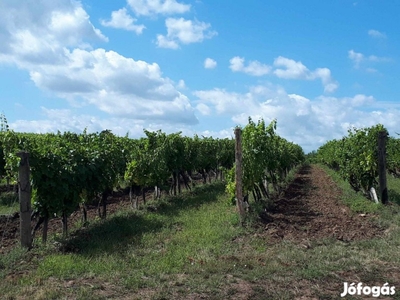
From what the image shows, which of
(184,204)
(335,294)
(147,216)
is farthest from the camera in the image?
(184,204)

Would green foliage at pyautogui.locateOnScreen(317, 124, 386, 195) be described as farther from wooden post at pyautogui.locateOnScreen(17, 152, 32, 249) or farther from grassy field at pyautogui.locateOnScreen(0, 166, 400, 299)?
wooden post at pyautogui.locateOnScreen(17, 152, 32, 249)

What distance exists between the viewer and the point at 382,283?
6234 mm

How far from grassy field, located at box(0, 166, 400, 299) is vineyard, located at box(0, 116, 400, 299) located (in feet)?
0.06

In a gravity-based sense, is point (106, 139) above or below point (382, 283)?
above

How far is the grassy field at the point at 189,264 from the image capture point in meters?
5.80

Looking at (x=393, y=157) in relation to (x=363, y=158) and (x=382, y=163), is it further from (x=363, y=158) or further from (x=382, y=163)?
(x=382, y=163)

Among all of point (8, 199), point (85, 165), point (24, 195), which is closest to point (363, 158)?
point (85, 165)

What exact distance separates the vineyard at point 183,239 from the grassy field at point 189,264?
2 centimetres

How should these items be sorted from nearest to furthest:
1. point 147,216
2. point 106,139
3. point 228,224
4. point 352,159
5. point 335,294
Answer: point 335,294 < point 228,224 < point 147,216 < point 106,139 < point 352,159

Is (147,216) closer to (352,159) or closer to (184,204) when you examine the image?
(184,204)

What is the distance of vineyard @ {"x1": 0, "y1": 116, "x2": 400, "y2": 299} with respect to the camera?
6.05 m

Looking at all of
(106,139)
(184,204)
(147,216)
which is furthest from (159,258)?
(106,139)

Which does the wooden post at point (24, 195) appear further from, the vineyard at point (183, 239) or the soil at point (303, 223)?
the soil at point (303, 223)

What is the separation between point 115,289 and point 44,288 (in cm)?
97
